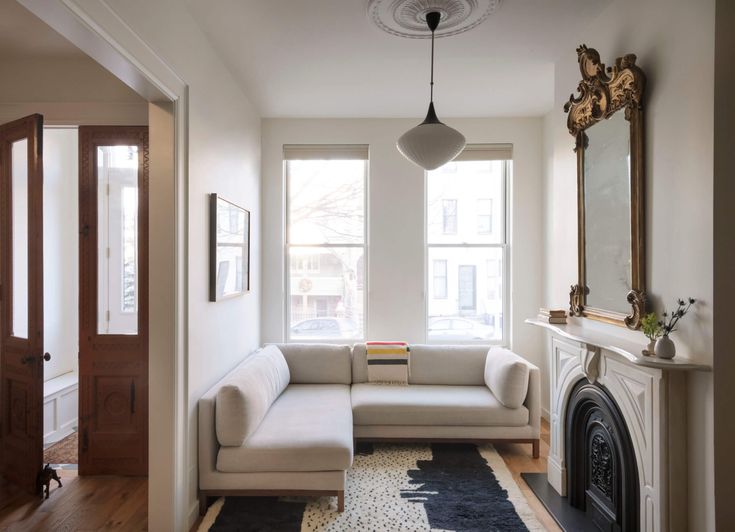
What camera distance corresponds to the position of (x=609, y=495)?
7.43 ft

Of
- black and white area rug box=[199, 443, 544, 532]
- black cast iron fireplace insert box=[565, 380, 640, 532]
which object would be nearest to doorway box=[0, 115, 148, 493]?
black and white area rug box=[199, 443, 544, 532]

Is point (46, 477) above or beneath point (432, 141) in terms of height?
beneath

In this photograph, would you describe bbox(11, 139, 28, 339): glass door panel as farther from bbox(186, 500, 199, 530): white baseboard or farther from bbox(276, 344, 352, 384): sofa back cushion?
bbox(276, 344, 352, 384): sofa back cushion

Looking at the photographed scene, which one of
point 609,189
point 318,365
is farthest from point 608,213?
point 318,365

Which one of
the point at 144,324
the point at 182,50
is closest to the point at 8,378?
the point at 144,324

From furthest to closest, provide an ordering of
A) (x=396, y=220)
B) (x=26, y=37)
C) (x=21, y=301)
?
(x=396, y=220) < (x=21, y=301) < (x=26, y=37)

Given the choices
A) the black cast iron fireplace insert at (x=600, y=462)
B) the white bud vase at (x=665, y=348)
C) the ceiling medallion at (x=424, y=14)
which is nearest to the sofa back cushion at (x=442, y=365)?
the black cast iron fireplace insert at (x=600, y=462)

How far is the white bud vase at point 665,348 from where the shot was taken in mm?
1735

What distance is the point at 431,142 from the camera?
2250 millimetres

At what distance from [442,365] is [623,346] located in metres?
1.95

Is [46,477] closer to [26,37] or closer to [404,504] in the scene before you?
[404,504]

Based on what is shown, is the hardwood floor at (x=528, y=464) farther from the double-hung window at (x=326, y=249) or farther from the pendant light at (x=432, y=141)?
the pendant light at (x=432, y=141)

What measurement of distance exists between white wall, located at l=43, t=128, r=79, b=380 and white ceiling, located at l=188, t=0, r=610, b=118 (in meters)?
1.82

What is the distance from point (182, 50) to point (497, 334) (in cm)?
361
